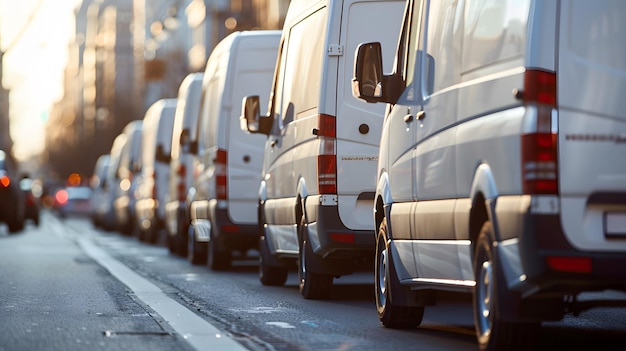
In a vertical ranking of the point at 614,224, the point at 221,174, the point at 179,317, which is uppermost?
the point at 221,174

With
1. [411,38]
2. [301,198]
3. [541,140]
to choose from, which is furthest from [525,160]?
[301,198]

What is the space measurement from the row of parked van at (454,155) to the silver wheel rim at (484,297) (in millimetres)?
11

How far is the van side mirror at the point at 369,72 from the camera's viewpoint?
9.95 m

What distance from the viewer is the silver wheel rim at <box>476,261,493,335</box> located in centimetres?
783

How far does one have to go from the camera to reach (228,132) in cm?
1770

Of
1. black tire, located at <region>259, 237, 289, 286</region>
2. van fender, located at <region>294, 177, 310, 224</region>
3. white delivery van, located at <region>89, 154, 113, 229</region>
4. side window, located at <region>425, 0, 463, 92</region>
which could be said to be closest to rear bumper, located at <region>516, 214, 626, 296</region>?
side window, located at <region>425, 0, 463, 92</region>

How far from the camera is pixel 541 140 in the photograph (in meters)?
7.12

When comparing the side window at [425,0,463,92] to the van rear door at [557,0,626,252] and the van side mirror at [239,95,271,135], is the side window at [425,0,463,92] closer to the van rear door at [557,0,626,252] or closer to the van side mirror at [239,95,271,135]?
the van rear door at [557,0,626,252]

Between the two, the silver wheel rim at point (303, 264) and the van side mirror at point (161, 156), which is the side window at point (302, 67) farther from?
the van side mirror at point (161, 156)

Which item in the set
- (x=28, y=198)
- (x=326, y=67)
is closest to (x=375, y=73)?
(x=326, y=67)

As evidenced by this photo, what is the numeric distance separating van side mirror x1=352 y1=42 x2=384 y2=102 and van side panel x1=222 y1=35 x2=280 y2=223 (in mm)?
7295

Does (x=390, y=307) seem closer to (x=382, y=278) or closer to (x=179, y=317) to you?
(x=382, y=278)

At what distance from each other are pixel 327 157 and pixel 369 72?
212 centimetres

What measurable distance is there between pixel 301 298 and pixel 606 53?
6435mm
